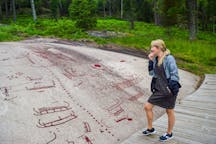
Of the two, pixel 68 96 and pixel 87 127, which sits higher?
pixel 68 96

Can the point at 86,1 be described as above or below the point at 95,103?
above

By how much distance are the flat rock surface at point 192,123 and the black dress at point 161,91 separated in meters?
0.82

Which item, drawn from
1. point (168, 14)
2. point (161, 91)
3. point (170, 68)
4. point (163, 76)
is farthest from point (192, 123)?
→ point (168, 14)

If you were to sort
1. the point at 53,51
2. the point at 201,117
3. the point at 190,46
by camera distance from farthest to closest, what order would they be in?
the point at 190,46, the point at 53,51, the point at 201,117

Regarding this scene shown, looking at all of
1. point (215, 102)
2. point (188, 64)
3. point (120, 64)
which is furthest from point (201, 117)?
point (188, 64)

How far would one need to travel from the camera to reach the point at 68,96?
681 centimetres

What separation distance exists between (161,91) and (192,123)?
5.77 ft

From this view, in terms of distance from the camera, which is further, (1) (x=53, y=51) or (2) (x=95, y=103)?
(1) (x=53, y=51)

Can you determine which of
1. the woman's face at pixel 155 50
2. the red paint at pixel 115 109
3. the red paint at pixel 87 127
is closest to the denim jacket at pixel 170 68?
the woman's face at pixel 155 50

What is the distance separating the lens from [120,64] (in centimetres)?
1002

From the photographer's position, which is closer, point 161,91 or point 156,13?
point 161,91

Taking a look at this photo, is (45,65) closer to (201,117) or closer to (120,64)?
(120,64)

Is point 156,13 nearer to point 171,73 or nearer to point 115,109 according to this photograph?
point 115,109

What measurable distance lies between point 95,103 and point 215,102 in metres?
3.35
